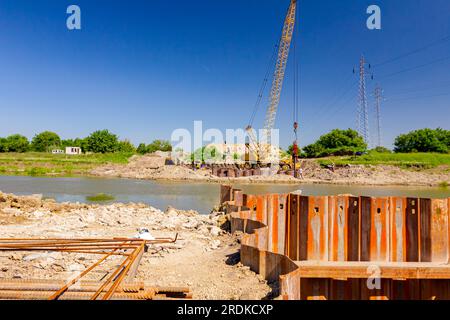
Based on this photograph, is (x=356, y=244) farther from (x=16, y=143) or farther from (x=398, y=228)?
(x=16, y=143)

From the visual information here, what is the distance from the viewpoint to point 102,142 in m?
97.8

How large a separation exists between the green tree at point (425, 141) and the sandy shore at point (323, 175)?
1962 centimetres

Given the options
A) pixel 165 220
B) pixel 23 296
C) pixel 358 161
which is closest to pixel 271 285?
pixel 23 296

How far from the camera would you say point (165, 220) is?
10.4 m

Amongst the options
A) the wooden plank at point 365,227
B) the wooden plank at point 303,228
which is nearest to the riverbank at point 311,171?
the wooden plank at point 303,228

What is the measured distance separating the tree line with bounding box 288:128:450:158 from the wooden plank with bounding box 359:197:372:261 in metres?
74.0

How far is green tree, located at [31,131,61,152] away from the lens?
10841 centimetres

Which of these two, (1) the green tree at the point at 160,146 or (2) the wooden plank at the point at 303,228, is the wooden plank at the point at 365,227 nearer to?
(2) the wooden plank at the point at 303,228

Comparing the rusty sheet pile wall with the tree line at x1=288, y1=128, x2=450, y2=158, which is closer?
the rusty sheet pile wall

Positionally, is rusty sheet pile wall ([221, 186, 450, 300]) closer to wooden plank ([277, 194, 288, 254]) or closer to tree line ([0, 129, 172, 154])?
wooden plank ([277, 194, 288, 254])

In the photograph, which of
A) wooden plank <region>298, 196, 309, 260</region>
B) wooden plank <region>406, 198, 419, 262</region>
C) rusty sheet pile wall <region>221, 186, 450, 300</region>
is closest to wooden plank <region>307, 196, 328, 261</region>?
rusty sheet pile wall <region>221, 186, 450, 300</region>

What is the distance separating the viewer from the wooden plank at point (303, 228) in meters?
6.70

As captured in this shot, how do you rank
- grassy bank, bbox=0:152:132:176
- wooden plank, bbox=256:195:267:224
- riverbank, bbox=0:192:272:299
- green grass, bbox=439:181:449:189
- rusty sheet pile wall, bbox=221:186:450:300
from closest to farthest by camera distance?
riverbank, bbox=0:192:272:299 < rusty sheet pile wall, bbox=221:186:450:300 < wooden plank, bbox=256:195:267:224 < green grass, bbox=439:181:449:189 < grassy bank, bbox=0:152:132:176
